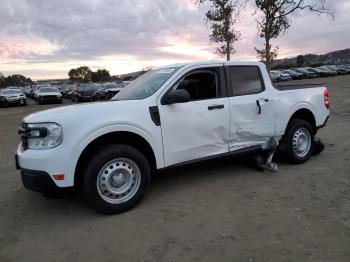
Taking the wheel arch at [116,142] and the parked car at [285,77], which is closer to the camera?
the wheel arch at [116,142]

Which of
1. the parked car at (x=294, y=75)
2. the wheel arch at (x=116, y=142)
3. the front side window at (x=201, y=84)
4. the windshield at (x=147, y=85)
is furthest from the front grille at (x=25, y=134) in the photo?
the parked car at (x=294, y=75)

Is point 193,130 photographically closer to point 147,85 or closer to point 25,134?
point 147,85

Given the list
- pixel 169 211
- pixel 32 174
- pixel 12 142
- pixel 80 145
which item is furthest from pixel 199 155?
pixel 12 142

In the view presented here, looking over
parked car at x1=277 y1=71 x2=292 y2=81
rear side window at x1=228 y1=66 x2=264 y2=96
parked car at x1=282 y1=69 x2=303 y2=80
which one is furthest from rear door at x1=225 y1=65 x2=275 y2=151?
parked car at x1=282 y1=69 x2=303 y2=80

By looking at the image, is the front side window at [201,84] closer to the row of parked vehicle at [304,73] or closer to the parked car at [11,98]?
the parked car at [11,98]

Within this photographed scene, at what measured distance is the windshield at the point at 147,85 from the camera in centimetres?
516

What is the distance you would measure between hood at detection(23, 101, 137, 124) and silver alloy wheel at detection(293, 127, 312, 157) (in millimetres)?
3166

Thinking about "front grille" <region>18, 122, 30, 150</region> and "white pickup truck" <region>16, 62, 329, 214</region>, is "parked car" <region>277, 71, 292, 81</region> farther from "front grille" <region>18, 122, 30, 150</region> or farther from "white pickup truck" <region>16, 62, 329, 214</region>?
"front grille" <region>18, 122, 30, 150</region>

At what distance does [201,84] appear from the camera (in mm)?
5480

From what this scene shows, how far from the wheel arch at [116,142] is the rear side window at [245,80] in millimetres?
1659

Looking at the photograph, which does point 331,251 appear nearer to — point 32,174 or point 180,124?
point 180,124

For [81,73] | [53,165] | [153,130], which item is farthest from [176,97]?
[81,73]

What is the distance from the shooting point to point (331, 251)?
3.52m

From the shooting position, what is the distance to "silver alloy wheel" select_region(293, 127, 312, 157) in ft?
21.3
